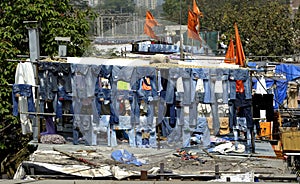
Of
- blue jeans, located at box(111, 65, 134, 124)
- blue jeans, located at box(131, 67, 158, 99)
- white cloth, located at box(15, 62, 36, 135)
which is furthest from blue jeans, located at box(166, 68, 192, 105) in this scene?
white cloth, located at box(15, 62, 36, 135)

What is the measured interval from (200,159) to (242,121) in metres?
0.99

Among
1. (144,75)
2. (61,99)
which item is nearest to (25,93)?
(61,99)

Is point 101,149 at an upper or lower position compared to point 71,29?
lower

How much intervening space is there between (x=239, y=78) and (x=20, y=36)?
225 inches

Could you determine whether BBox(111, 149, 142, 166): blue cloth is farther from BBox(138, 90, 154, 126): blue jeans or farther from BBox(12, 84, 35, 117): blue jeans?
BBox(12, 84, 35, 117): blue jeans

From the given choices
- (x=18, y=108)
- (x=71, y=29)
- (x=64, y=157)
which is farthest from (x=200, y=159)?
(x=71, y=29)

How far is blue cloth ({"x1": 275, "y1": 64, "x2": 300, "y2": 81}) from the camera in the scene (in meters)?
17.3

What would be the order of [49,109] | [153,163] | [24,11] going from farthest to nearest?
[24,11] → [49,109] → [153,163]

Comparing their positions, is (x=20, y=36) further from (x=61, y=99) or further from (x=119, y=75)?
(x=119, y=75)

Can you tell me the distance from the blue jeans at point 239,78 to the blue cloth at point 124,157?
6.11 feet

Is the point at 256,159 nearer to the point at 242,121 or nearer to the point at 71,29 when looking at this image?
the point at 242,121

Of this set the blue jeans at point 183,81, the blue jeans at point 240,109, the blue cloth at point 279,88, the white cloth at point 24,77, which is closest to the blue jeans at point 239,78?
the blue jeans at point 240,109

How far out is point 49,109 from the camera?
36.1ft

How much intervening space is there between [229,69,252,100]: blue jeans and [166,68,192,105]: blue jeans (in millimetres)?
671
